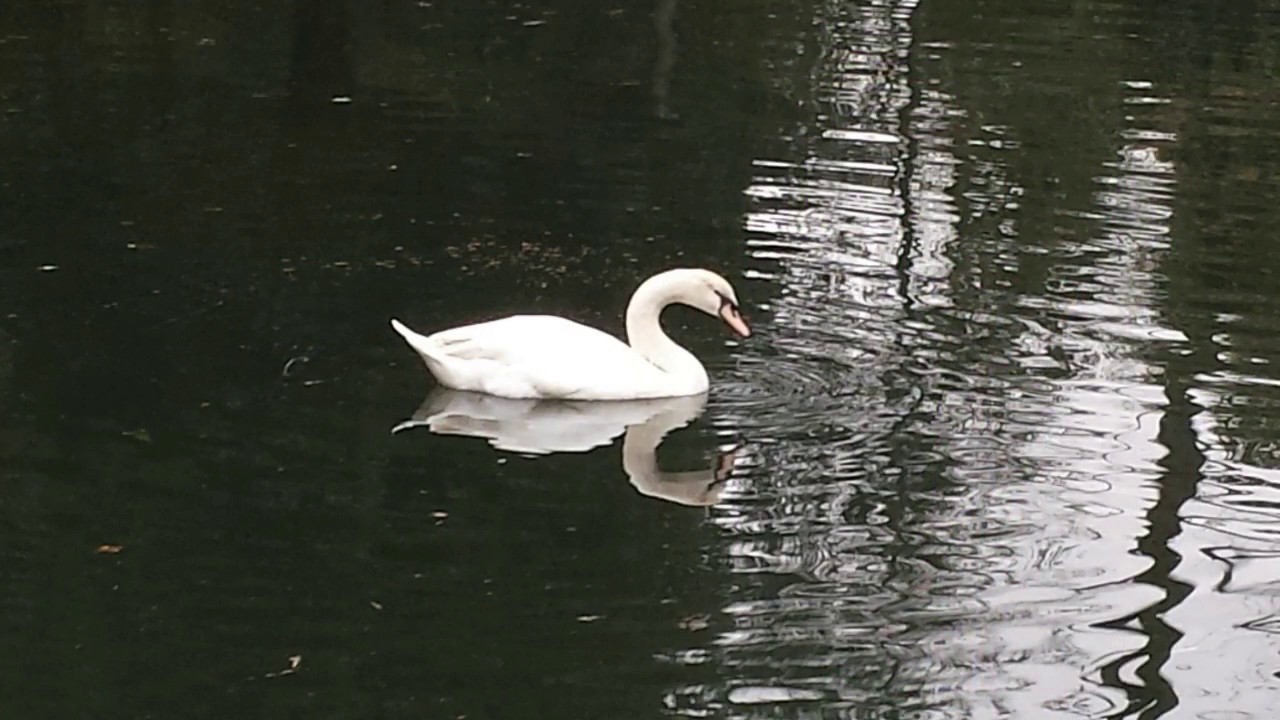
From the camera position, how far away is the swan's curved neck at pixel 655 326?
924 cm

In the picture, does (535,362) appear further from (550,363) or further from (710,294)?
(710,294)

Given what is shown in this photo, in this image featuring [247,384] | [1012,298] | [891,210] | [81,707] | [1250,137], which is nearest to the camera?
[81,707]

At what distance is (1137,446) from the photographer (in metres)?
8.59

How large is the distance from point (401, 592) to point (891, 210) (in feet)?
20.6

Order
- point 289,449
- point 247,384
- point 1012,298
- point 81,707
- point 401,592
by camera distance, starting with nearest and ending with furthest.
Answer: point 81,707
point 401,592
point 289,449
point 247,384
point 1012,298

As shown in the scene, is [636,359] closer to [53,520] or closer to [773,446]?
[773,446]

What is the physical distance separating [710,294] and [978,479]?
1783 millimetres

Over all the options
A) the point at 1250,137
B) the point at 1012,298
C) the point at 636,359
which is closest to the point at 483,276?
the point at 636,359

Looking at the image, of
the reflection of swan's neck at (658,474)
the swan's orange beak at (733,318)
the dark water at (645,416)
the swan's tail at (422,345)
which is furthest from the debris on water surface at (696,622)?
the swan's orange beak at (733,318)

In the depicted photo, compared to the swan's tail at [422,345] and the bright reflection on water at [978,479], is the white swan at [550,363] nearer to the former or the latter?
the swan's tail at [422,345]

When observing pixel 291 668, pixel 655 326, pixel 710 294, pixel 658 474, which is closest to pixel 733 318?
pixel 710 294

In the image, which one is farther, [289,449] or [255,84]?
[255,84]

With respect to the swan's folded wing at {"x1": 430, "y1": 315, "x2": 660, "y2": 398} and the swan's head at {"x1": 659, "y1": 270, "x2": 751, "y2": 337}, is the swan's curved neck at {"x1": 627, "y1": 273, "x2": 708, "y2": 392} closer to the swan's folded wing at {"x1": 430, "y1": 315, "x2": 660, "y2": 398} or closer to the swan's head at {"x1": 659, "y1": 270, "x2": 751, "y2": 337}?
the swan's head at {"x1": 659, "y1": 270, "x2": 751, "y2": 337}

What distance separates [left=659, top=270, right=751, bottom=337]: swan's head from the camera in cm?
941
